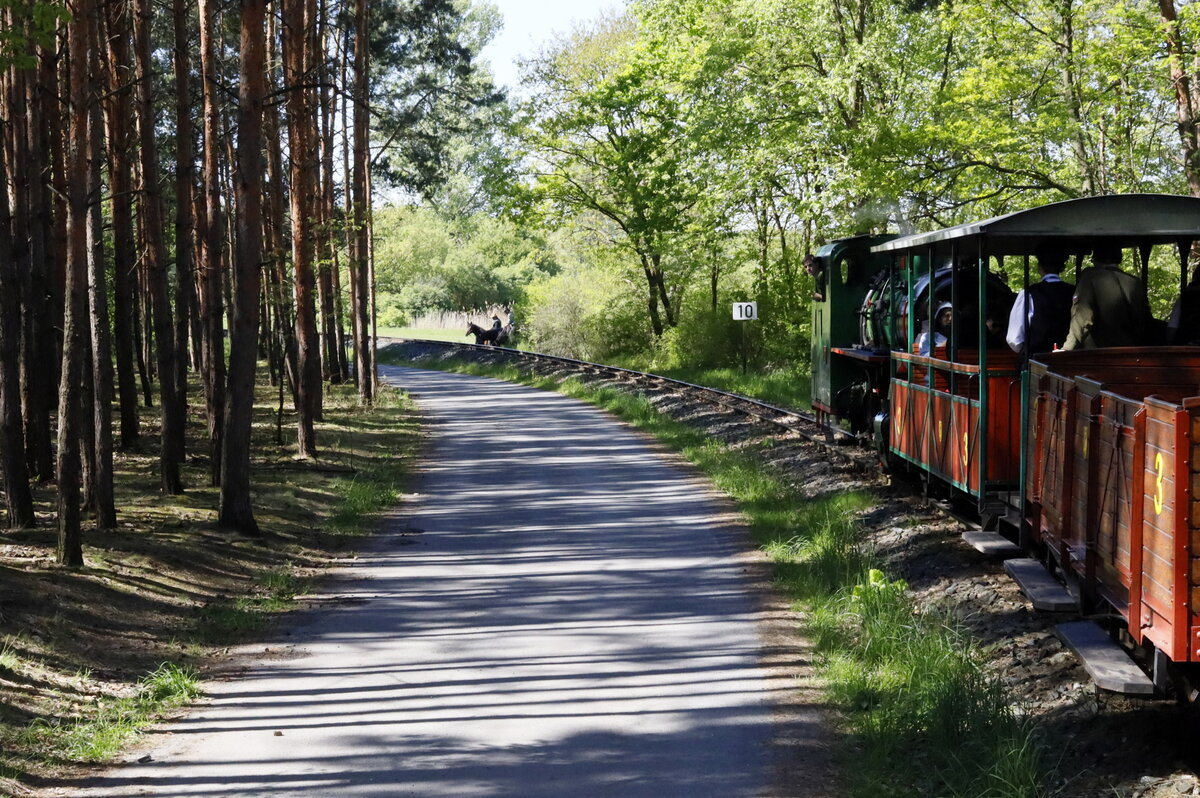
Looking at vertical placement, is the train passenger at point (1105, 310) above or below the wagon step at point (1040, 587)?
above

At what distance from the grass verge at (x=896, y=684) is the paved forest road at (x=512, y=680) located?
0.43 metres

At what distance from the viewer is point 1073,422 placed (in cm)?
766

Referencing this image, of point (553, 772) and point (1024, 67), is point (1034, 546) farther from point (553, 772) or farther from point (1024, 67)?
point (1024, 67)

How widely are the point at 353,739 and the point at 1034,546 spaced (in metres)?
5.59

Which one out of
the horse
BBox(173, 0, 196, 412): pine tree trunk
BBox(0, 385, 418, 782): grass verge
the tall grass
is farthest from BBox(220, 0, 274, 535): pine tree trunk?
the horse

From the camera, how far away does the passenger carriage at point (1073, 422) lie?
5.61 metres

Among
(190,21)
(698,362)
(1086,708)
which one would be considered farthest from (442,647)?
(698,362)

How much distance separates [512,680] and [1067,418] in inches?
155

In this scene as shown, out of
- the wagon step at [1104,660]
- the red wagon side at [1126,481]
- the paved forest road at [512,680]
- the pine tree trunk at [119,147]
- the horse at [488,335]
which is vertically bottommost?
the paved forest road at [512,680]

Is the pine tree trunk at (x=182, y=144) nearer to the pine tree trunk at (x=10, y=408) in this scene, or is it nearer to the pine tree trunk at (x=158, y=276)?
the pine tree trunk at (x=158, y=276)

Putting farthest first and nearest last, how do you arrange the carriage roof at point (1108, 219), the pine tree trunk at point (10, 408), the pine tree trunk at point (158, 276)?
the pine tree trunk at point (158, 276)
the pine tree trunk at point (10, 408)
the carriage roof at point (1108, 219)

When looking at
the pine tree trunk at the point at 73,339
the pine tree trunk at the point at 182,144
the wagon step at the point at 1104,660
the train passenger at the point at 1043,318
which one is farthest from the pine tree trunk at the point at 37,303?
the wagon step at the point at 1104,660

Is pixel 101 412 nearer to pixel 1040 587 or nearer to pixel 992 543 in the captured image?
pixel 992 543

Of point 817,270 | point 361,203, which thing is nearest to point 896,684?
point 817,270
